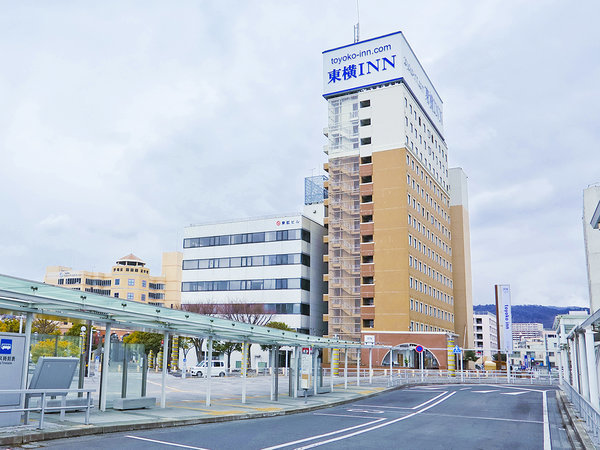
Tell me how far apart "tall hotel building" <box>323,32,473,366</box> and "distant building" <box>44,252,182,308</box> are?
212 feet

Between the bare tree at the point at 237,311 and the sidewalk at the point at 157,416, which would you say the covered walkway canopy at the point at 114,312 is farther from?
the bare tree at the point at 237,311

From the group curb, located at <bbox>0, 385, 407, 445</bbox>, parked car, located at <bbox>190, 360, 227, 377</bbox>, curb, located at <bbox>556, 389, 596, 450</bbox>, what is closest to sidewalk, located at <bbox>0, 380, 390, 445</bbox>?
curb, located at <bbox>0, 385, 407, 445</bbox>

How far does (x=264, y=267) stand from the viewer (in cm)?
7831

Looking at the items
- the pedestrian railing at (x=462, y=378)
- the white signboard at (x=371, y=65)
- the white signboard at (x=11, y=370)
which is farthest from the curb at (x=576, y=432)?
the white signboard at (x=371, y=65)

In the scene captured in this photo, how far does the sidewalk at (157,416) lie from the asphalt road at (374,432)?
530 mm

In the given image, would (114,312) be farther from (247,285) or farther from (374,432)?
(247,285)

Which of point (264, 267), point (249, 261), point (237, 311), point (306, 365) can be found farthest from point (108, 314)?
point (249, 261)

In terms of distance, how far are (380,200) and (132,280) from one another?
7536cm

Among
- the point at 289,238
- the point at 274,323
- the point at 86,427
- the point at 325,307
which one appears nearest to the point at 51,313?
the point at 86,427

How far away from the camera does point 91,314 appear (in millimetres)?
18250

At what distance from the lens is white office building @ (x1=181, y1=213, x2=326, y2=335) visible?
76.1 meters

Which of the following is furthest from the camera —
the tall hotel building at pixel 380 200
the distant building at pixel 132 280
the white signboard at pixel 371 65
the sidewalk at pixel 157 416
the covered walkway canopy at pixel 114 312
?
the distant building at pixel 132 280

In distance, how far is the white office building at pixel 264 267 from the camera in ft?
250

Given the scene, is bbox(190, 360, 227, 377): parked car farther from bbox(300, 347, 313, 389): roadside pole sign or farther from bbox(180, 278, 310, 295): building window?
bbox(300, 347, 313, 389): roadside pole sign
